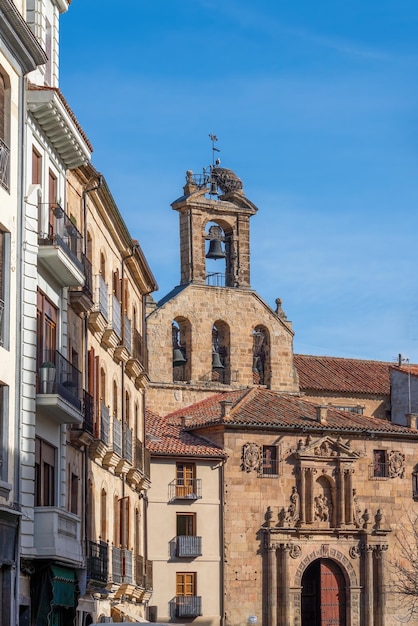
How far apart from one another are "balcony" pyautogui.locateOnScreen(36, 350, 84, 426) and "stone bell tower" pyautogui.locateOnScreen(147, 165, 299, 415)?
1376 inches

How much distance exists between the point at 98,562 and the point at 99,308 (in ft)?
19.2

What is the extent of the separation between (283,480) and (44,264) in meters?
33.7

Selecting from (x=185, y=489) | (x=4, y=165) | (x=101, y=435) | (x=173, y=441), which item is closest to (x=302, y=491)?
(x=185, y=489)

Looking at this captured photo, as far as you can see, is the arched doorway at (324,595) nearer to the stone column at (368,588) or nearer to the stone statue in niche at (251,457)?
the stone column at (368,588)

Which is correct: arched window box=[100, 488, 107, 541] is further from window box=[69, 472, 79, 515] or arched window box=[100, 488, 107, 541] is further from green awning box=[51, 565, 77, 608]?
green awning box=[51, 565, 77, 608]

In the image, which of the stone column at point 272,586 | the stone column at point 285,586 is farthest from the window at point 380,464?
the stone column at point 272,586

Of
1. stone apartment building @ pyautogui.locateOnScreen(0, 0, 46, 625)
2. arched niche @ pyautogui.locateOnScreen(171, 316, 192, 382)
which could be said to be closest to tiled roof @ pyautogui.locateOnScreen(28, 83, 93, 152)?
stone apartment building @ pyautogui.locateOnScreen(0, 0, 46, 625)

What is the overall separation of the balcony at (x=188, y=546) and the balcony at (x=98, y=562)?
65.9 feet

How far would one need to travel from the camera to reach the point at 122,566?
38906 millimetres

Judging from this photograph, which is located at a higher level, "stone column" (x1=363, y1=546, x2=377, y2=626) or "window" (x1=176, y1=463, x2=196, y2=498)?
"window" (x1=176, y1=463, x2=196, y2=498)

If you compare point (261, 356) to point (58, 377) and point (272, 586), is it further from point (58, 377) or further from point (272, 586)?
point (58, 377)

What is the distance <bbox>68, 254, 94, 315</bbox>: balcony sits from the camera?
2983 cm

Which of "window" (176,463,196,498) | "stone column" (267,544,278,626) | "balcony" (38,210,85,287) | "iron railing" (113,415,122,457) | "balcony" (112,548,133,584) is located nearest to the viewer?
"balcony" (38,210,85,287)

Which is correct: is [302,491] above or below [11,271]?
below
